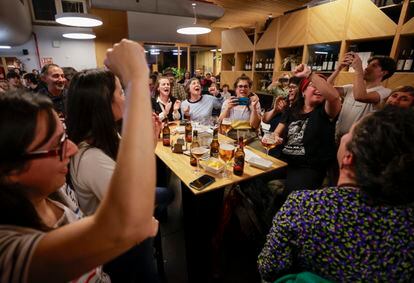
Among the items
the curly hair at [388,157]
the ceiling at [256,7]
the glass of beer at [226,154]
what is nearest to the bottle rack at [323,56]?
the ceiling at [256,7]

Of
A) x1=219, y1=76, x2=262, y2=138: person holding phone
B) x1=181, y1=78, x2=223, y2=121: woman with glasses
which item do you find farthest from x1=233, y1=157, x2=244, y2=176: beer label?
x1=181, y1=78, x2=223, y2=121: woman with glasses

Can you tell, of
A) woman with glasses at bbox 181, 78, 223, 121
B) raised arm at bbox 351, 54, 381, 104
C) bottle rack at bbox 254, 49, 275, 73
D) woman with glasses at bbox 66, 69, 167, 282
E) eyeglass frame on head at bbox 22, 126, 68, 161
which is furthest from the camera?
bottle rack at bbox 254, 49, 275, 73

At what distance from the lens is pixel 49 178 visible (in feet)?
2.00

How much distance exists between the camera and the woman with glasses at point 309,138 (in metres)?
1.93

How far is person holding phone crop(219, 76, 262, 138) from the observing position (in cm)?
267

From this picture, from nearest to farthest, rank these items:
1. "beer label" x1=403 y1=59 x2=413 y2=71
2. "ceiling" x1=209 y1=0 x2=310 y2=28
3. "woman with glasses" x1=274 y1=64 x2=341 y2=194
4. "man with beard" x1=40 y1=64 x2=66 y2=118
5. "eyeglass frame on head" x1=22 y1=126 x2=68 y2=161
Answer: "eyeglass frame on head" x1=22 y1=126 x2=68 y2=161 < "woman with glasses" x1=274 y1=64 x2=341 y2=194 < "beer label" x1=403 y1=59 x2=413 y2=71 < "man with beard" x1=40 y1=64 x2=66 y2=118 < "ceiling" x1=209 y1=0 x2=310 y2=28

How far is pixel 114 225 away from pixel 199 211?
1558 mm

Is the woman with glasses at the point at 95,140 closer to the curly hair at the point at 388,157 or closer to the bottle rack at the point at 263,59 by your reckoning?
the curly hair at the point at 388,157

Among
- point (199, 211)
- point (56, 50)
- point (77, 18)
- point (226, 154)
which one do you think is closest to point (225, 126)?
point (226, 154)

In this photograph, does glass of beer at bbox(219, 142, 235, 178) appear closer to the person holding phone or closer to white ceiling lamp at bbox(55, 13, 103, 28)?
the person holding phone

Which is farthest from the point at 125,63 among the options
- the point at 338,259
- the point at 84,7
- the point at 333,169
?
the point at 84,7

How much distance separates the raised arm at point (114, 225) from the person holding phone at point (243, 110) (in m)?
2.24

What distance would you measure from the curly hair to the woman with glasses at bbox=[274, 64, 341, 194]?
A: 113cm

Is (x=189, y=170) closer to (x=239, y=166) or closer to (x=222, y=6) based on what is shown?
(x=239, y=166)
